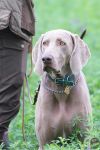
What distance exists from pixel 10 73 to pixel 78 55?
0.68 m

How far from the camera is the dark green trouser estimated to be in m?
7.22

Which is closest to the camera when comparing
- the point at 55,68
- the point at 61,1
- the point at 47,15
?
the point at 55,68

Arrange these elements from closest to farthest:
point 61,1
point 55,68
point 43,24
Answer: point 55,68
point 43,24
point 61,1

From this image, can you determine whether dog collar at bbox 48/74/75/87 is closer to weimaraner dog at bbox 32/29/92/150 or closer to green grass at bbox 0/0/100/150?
weimaraner dog at bbox 32/29/92/150

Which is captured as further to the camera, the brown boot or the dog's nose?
the brown boot

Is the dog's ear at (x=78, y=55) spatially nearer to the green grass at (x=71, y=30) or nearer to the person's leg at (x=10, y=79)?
the person's leg at (x=10, y=79)

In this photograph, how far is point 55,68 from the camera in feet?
23.6

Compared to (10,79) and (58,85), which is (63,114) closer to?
(58,85)

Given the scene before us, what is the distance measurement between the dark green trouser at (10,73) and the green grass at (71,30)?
0.36 meters

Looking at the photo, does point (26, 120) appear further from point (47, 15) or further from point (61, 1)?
point (61, 1)

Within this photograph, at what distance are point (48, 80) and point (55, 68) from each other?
15.8 inches

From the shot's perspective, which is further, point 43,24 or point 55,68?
point 43,24

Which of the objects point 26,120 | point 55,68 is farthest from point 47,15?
point 55,68

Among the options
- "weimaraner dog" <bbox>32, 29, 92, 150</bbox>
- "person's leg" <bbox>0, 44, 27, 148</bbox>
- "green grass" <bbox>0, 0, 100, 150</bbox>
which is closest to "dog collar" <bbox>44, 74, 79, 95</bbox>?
"weimaraner dog" <bbox>32, 29, 92, 150</bbox>
